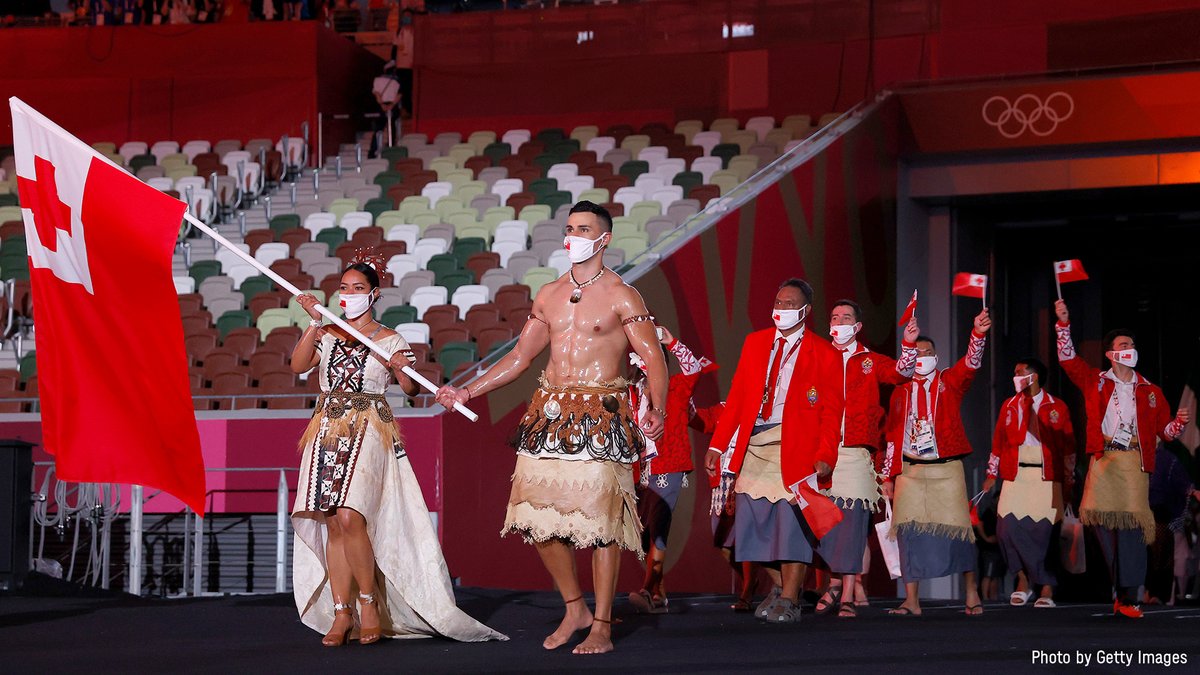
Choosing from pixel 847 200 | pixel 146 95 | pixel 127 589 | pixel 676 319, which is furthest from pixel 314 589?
pixel 146 95

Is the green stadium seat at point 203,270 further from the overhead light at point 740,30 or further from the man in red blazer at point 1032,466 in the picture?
the man in red blazer at point 1032,466

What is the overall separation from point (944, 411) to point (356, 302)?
12.2 feet

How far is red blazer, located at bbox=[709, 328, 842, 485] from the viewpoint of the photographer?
7281mm

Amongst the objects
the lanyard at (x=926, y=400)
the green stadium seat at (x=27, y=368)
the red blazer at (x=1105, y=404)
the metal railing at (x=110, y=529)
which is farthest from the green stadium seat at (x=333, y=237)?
the red blazer at (x=1105, y=404)

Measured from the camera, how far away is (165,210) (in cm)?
648

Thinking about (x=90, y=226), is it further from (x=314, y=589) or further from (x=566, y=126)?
(x=566, y=126)

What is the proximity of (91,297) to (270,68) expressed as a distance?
12.1 metres

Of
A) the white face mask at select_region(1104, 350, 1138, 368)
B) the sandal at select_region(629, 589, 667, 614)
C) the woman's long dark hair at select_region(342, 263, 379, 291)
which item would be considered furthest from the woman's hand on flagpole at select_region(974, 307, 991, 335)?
the woman's long dark hair at select_region(342, 263, 379, 291)

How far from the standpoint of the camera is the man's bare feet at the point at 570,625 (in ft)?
19.8

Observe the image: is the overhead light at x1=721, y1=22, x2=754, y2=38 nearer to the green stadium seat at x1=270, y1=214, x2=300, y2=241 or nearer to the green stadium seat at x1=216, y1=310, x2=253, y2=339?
the green stadium seat at x1=270, y1=214, x2=300, y2=241

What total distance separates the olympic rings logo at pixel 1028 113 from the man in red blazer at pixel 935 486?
7322mm

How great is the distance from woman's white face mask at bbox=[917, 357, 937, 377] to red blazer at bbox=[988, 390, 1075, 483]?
119cm

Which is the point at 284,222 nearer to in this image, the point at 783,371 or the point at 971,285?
the point at 971,285

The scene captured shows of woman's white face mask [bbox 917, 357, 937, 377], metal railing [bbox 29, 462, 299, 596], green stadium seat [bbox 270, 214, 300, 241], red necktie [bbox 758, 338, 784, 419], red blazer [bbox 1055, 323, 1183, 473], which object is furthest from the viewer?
green stadium seat [bbox 270, 214, 300, 241]
